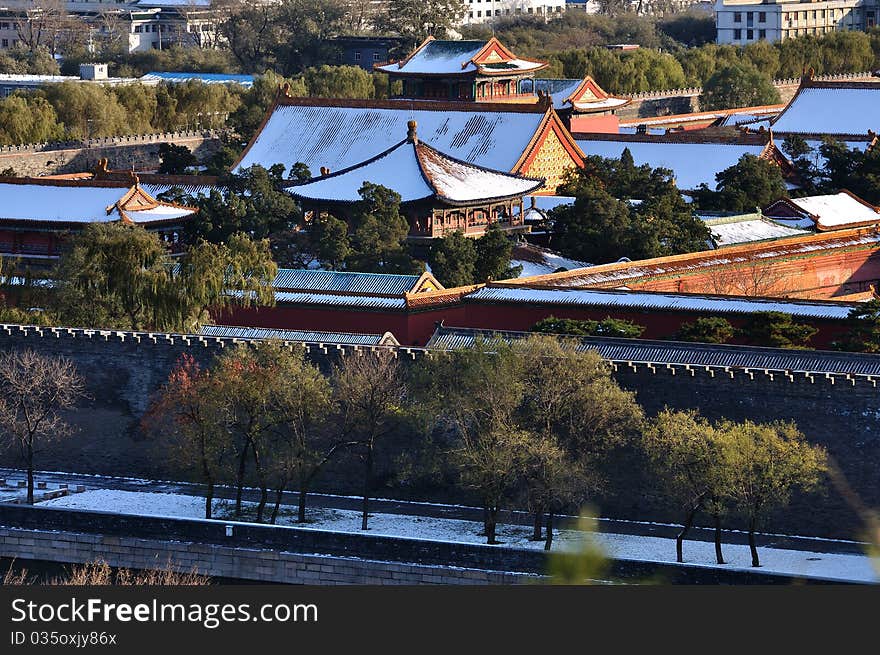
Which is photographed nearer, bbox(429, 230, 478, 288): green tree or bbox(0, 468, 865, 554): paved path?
bbox(0, 468, 865, 554): paved path

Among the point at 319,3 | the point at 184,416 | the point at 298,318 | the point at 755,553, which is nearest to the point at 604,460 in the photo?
the point at 755,553

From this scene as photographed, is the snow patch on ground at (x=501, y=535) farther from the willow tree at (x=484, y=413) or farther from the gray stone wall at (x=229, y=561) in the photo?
the gray stone wall at (x=229, y=561)

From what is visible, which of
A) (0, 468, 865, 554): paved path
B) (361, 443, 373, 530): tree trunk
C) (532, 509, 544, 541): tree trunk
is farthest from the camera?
(361, 443, 373, 530): tree trunk

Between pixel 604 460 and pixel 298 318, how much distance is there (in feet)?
30.6

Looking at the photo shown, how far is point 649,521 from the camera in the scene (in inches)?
1287

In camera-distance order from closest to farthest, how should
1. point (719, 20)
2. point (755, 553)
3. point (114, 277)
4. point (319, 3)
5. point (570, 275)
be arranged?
point (755, 553), point (114, 277), point (570, 275), point (319, 3), point (719, 20)

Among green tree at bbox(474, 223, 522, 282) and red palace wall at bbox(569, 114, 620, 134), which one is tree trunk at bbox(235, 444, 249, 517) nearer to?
A: green tree at bbox(474, 223, 522, 282)

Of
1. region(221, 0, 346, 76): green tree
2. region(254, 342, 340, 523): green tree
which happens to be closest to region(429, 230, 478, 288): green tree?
region(254, 342, 340, 523): green tree

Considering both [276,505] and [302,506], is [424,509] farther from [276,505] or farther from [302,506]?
[276,505]

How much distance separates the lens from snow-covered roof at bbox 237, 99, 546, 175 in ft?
176

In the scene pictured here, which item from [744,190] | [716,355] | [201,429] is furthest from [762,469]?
[744,190]

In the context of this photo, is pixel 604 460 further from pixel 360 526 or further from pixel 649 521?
pixel 360 526

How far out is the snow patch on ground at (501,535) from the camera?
29.8 m

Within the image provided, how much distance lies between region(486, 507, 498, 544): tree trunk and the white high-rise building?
102m
